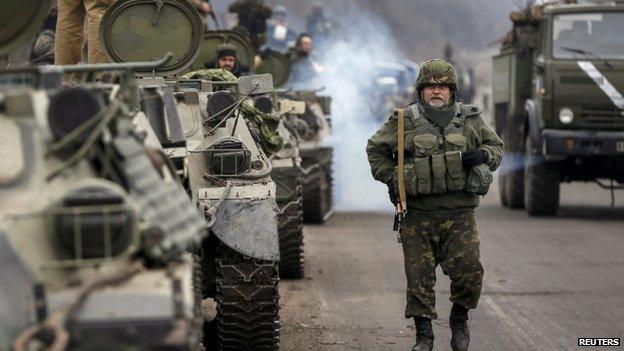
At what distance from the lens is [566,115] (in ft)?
59.5

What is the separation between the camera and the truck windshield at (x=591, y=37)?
59.4 ft

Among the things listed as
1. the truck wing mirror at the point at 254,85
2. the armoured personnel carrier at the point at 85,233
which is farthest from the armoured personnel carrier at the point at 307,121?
the armoured personnel carrier at the point at 85,233

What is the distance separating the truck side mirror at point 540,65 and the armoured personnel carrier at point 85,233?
12181 mm

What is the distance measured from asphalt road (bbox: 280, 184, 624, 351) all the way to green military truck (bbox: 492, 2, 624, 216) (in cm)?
52

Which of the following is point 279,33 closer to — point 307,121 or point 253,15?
point 253,15

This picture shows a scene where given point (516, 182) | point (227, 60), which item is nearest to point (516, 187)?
point (516, 182)

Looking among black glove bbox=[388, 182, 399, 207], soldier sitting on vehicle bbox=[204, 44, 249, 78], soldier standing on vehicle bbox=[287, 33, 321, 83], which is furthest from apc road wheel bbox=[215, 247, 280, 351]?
soldier standing on vehicle bbox=[287, 33, 321, 83]

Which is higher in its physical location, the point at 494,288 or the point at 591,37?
the point at 591,37

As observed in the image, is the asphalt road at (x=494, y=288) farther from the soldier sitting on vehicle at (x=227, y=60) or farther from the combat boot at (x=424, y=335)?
the soldier sitting on vehicle at (x=227, y=60)

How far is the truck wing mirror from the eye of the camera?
10555 mm

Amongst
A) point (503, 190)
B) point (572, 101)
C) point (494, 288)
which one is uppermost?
point (572, 101)

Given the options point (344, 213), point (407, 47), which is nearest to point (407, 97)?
point (407, 47)

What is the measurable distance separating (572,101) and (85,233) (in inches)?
502

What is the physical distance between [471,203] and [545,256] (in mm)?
5688
